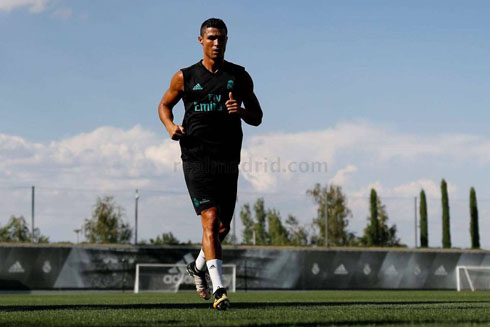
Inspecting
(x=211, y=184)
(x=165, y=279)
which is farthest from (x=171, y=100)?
(x=165, y=279)

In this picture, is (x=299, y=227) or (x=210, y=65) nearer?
(x=210, y=65)

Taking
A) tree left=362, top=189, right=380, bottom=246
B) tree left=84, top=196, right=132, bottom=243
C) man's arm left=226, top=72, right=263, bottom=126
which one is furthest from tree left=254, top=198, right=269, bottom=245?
man's arm left=226, top=72, right=263, bottom=126

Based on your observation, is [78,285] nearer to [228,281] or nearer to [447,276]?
[228,281]

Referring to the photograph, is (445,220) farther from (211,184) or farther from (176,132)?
(176,132)

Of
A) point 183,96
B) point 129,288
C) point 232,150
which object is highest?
point 183,96

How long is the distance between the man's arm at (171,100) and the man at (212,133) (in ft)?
0.04

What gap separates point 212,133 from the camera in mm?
6227

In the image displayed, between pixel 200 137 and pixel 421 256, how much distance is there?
32.5 metres

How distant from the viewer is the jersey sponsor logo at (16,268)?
107ft

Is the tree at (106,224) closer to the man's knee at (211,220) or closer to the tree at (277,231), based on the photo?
the tree at (277,231)

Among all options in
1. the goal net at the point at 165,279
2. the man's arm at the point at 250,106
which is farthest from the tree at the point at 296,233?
the man's arm at the point at 250,106

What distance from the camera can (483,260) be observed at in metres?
37.8

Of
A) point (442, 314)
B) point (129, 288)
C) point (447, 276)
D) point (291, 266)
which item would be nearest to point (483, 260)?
point (447, 276)

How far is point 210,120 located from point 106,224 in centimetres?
4131
